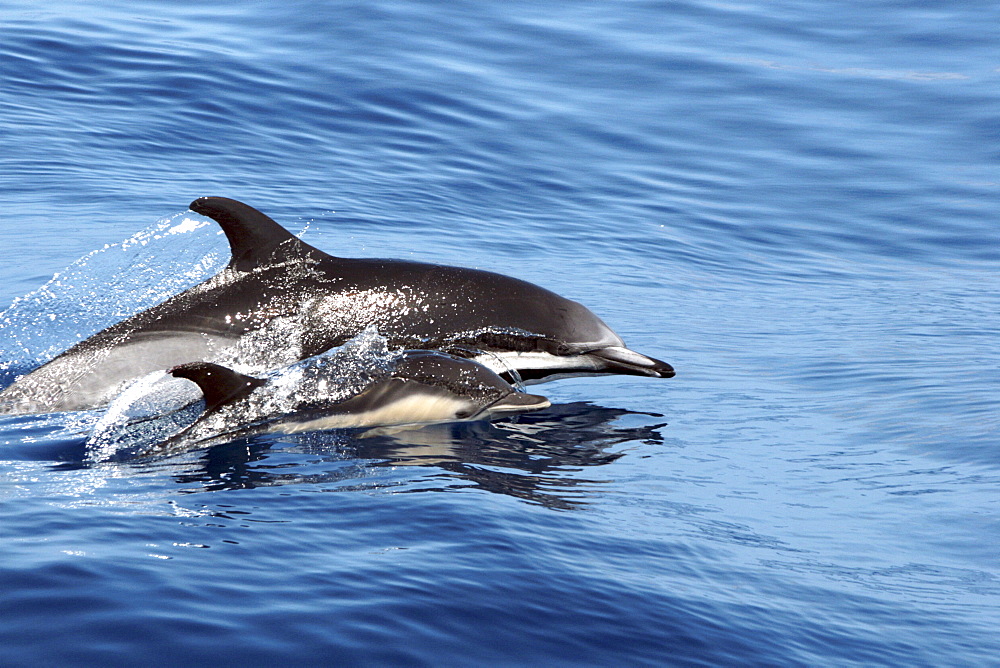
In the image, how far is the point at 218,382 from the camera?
7016 mm

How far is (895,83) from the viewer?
20953 millimetres

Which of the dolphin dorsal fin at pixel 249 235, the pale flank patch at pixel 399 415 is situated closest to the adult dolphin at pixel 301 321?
the dolphin dorsal fin at pixel 249 235

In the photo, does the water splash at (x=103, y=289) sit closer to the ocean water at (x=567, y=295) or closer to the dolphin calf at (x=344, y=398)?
the ocean water at (x=567, y=295)

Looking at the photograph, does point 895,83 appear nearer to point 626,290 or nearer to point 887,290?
point 887,290

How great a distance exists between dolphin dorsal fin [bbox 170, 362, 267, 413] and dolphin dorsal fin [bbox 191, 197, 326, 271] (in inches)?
55.7

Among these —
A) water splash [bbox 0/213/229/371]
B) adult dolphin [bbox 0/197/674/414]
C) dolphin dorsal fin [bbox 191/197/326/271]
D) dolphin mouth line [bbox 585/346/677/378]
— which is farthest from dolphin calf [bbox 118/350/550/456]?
water splash [bbox 0/213/229/371]

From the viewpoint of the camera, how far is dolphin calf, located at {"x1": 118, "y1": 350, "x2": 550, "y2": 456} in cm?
706

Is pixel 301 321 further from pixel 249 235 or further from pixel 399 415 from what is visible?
pixel 399 415

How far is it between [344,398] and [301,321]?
1.04 metres

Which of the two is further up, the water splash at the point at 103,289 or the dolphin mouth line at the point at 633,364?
the water splash at the point at 103,289

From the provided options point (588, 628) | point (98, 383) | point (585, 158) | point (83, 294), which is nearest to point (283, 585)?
point (588, 628)

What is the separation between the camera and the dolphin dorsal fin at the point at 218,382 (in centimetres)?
687

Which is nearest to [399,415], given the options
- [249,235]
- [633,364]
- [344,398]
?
[344,398]

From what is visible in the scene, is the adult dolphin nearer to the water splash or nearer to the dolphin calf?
the dolphin calf
